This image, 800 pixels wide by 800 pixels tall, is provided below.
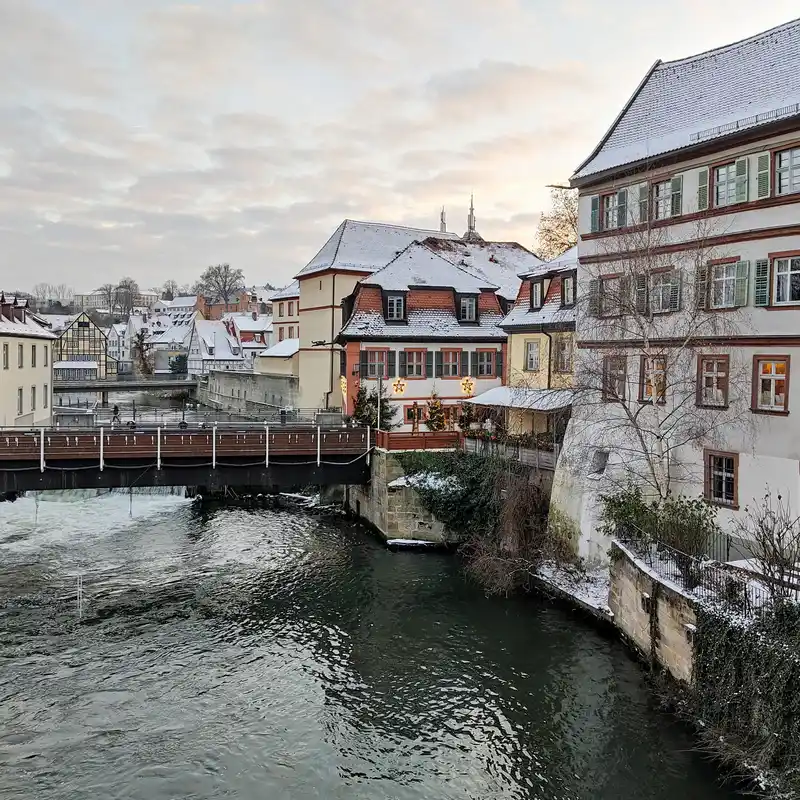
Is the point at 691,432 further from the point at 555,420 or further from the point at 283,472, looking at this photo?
the point at 283,472

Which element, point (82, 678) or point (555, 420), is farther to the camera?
point (555, 420)

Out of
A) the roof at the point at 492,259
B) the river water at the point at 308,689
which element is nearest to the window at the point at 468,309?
the roof at the point at 492,259

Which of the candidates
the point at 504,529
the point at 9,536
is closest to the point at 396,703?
the point at 504,529

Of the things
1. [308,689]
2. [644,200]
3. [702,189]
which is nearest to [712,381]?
[702,189]

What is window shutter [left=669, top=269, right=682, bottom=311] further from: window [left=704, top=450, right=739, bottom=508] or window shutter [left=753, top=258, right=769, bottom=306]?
window [left=704, top=450, right=739, bottom=508]

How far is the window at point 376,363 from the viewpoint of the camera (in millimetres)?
35469

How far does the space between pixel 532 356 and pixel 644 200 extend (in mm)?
10540

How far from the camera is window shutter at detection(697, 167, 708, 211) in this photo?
19406 millimetres

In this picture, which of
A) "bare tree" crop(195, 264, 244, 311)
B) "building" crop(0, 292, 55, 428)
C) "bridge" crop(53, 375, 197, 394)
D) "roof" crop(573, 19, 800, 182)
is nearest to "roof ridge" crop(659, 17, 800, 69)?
"roof" crop(573, 19, 800, 182)

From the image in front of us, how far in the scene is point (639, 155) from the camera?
21141 mm

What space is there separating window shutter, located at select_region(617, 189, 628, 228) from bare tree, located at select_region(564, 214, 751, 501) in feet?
1.58

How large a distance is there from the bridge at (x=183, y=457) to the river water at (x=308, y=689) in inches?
108

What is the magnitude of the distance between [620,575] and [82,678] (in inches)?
492

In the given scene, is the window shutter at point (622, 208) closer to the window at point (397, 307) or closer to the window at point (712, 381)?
the window at point (712, 381)
